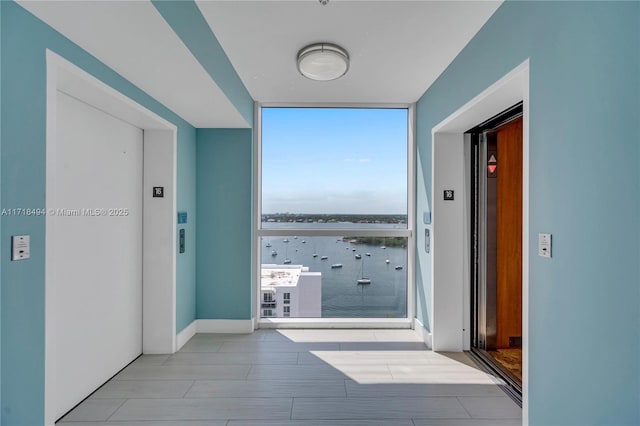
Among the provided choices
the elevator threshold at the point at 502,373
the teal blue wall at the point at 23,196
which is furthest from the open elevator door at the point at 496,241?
the teal blue wall at the point at 23,196

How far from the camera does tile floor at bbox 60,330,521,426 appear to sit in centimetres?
218

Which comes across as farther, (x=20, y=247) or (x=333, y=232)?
(x=333, y=232)

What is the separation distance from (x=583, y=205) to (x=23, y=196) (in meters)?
2.39

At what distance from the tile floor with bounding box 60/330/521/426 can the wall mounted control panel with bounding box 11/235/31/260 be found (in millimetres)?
1311

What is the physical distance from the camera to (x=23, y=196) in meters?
1.47

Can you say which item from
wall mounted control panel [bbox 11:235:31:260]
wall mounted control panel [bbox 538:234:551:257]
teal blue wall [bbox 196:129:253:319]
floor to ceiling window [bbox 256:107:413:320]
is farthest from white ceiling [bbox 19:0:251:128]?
wall mounted control panel [bbox 538:234:551:257]

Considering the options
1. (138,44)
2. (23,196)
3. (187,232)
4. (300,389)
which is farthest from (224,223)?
(23,196)

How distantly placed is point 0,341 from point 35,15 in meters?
1.44

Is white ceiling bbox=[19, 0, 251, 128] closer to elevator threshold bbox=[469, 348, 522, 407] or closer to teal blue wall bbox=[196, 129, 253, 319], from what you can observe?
teal blue wall bbox=[196, 129, 253, 319]

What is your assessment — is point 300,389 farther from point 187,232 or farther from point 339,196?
point 339,196

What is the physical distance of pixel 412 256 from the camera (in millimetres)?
3838

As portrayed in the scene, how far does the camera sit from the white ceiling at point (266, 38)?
1.65 metres

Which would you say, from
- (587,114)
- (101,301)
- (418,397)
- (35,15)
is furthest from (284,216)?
(587,114)

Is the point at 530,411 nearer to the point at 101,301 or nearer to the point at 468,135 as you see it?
the point at 468,135
